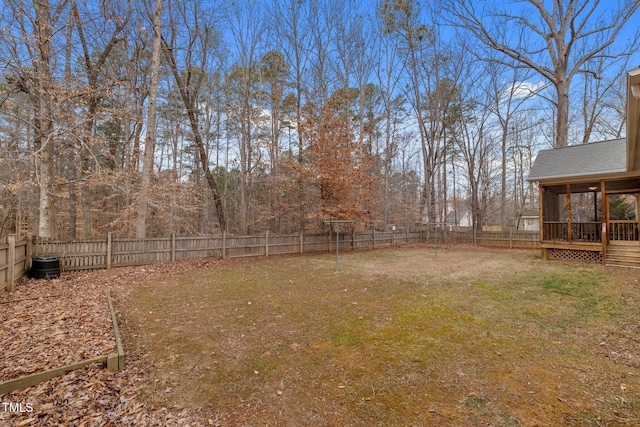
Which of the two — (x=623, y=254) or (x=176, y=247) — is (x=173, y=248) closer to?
(x=176, y=247)

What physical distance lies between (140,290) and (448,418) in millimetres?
6785

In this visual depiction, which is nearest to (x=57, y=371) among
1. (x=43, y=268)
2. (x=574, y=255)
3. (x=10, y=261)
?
(x=10, y=261)

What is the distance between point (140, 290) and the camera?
648 cm

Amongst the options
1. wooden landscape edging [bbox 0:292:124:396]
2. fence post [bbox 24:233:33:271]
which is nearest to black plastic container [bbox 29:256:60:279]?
fence post [bbox 24:233:33:271]

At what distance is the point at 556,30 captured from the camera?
502 inches

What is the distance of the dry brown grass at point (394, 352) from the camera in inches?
95.7

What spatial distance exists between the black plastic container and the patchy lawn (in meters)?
0.44

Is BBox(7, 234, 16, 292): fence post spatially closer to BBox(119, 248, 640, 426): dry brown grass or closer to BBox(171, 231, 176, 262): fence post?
BBox(119, 248, 640, 426): dry brown grass

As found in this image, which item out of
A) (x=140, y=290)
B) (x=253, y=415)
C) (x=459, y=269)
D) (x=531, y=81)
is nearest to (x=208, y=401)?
(x=253, y=415)

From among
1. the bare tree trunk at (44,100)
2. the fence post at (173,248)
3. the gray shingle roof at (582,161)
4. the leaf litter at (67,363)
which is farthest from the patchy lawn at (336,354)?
the gray shingle roof at (582,161)

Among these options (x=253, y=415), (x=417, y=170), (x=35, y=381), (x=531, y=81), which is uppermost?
(x=531, y=81)

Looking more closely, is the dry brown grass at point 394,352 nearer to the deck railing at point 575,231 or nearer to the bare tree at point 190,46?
the deck railing at point 575,231

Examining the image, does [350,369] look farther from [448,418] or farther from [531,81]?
[531,81]

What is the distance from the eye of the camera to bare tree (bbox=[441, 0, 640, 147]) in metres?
12.0
